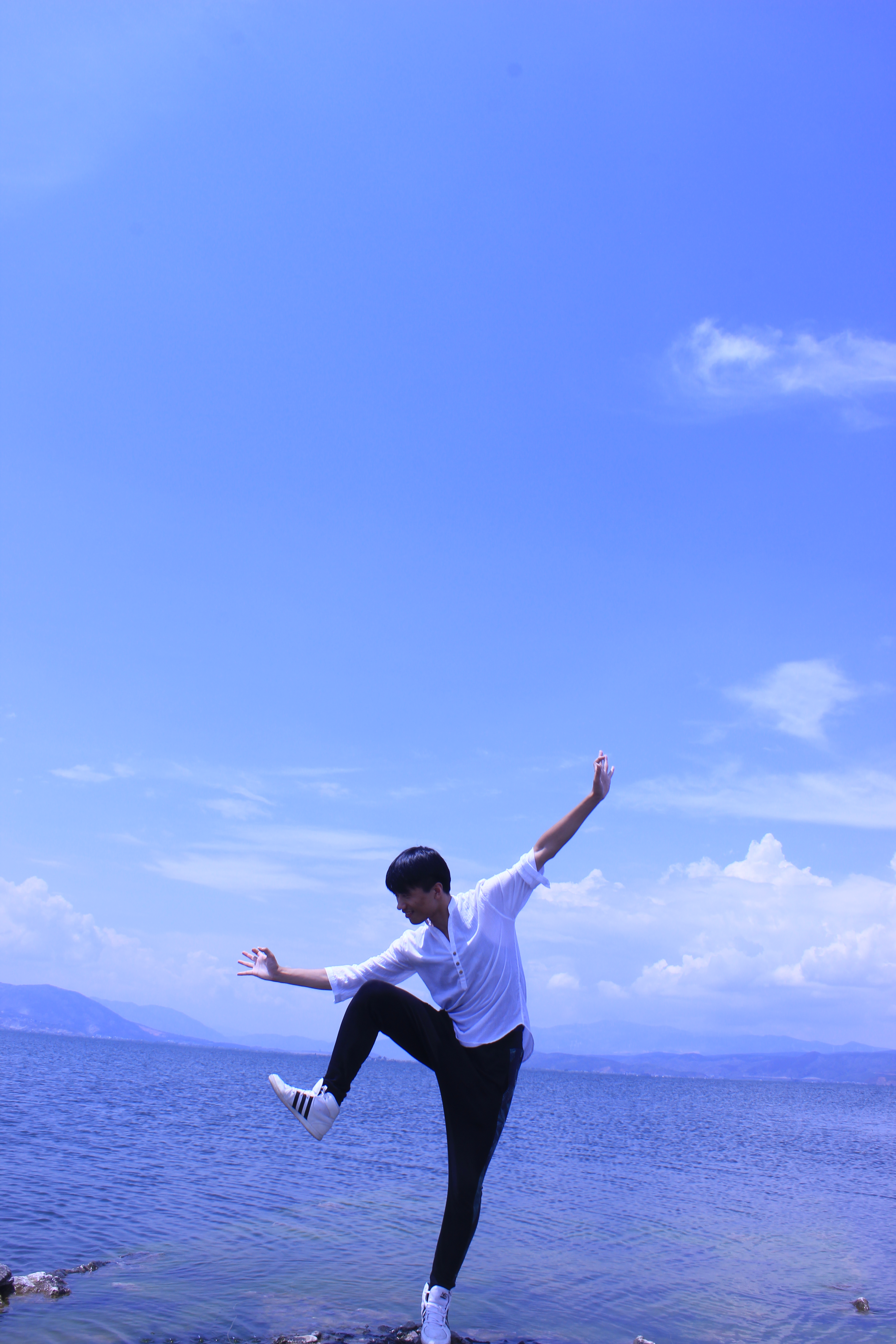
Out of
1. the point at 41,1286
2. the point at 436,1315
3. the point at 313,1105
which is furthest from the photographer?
the point at 41,1286

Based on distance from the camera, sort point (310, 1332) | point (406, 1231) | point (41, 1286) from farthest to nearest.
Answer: point (406, 1231) → point (41, 1286) → point (310, 1332)

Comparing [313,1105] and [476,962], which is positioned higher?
[476,962]

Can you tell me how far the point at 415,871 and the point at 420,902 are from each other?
7.1 inches

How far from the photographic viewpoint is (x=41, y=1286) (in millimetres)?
9430

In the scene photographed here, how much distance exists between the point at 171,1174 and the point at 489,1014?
19236mm

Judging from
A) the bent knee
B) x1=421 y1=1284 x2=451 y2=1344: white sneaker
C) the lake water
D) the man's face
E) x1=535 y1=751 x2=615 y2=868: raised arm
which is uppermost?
x1=535 y1=751 x2=615 y2=868: raised arm

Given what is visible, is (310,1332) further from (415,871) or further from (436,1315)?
(415,871)

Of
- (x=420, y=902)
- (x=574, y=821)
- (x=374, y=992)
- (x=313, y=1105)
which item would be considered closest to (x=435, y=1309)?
(x=313, y=1105)

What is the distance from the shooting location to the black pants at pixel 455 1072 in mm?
4961

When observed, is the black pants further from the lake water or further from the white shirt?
the lake water

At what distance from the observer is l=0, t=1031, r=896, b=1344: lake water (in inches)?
369

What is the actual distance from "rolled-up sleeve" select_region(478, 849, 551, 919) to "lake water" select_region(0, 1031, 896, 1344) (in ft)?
18.8

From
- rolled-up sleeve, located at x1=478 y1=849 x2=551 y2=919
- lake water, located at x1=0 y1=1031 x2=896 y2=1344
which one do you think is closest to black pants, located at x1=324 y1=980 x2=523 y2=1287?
rolled-up sleeve, located at x1=478 y1=849 x2=551 y2=919

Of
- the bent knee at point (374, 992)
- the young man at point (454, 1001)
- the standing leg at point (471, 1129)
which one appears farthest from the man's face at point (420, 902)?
the standing leg at point (471, 1129)
